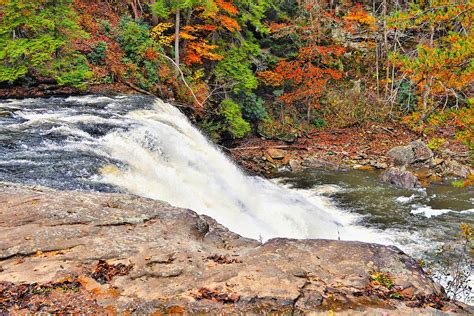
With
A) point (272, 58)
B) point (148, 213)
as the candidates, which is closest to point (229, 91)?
point (272, 58)

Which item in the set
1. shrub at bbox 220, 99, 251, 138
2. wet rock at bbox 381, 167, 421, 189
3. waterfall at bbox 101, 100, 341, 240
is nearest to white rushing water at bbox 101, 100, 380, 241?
waterfall at bbox 101, 100, 341, 240

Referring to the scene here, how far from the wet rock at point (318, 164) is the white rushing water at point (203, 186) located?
4608 millimetres

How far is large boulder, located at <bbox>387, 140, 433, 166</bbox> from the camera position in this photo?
51.2ft

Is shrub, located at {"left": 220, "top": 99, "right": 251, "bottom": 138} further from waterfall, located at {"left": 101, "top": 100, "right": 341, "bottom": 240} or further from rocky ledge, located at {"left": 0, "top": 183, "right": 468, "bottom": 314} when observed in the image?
rocky ledge, located at {"left": 0, "top": 183, "right": 468, "bottom": 314}

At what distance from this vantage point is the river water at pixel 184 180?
23.0 feet

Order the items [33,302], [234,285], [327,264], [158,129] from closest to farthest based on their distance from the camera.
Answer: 1. [33,302]
2. [234,285]
3. [327,264]
4. [158,129]

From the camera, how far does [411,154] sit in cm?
1593

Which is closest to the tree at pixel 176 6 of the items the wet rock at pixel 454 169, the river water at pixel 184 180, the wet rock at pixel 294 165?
the river water at pixel 184 180

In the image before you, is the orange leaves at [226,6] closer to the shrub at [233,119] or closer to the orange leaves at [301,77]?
the shrub at [233,119]

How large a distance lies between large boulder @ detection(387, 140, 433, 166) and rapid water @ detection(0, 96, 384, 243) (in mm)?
6783

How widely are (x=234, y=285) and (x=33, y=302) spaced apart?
1720 millimetres

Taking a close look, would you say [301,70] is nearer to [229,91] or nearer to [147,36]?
[229,91]

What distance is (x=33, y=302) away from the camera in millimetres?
3008

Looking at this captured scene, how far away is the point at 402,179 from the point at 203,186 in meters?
7.89
